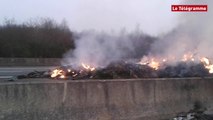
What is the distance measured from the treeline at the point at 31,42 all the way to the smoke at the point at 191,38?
17.9 meters

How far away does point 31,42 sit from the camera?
110 feet

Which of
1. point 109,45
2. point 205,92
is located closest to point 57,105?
point 205,92

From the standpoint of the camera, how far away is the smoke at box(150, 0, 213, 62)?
1284cm

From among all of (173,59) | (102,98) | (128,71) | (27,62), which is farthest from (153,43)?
(27,62)

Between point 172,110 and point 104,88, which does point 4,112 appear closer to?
point 104,88

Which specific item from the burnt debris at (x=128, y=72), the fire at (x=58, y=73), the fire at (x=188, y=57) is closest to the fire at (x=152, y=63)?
the burnt debris at (x=128, y=72)

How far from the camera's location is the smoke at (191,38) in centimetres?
1284

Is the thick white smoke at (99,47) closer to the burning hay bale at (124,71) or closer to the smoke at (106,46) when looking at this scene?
the smoke at (106,46)

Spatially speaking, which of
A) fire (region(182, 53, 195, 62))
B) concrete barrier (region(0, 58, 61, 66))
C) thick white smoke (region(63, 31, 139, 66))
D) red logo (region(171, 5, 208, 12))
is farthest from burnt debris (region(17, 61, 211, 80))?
concrete barrier (region(0, 58, 61, 66))

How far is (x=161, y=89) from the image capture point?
32.6 feet

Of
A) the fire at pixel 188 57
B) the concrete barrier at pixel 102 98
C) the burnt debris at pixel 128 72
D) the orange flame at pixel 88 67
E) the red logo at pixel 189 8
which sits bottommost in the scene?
the concrete barrier at pixel 102 98

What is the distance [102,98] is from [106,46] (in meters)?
4.18

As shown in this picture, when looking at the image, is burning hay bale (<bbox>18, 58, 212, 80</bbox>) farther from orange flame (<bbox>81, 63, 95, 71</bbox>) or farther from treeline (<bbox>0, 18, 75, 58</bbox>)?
treeline (<bbox>0, 18, 75, 58</bbox>)

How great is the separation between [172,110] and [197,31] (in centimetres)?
378
